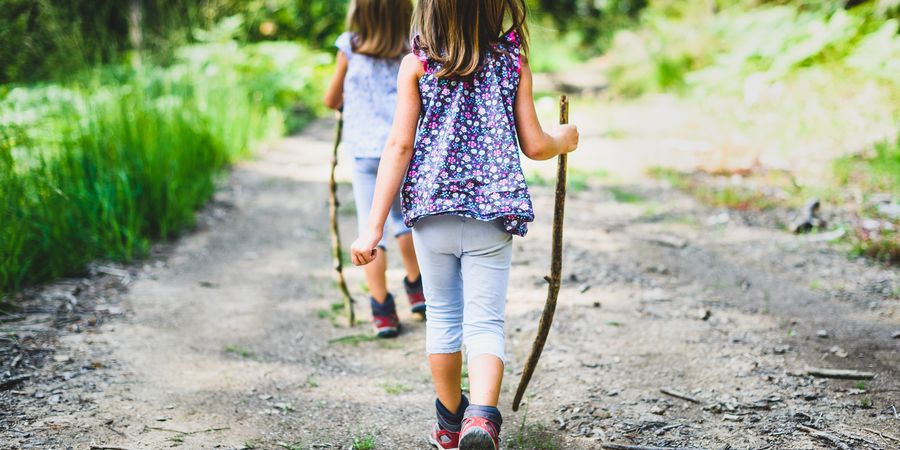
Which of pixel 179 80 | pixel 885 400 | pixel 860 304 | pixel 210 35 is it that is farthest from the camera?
pixel 210 35

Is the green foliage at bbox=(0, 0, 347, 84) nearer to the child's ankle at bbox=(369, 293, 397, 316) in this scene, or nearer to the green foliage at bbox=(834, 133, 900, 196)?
the child's ankle at bbox=(369, 293, 397, 316)

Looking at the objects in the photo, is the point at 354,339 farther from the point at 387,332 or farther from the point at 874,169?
the point at 874,169

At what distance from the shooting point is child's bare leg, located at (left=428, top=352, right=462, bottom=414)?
2.39m

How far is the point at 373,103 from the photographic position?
11.3ft

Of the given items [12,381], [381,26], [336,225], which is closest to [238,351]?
[336,225]

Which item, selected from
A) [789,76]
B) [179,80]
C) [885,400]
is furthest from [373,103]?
[789,76]

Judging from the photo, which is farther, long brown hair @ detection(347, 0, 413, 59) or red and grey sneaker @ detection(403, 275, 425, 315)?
red and grey sneaker @ detection(403, 275, 425, 315)

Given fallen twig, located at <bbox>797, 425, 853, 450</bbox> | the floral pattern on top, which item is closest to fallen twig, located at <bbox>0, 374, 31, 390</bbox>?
the floral pattern on top

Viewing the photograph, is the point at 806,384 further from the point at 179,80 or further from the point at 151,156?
the point at 179,80

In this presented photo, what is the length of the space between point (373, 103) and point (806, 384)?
7.70 feet

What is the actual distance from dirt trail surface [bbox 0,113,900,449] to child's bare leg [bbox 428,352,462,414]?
37 centimetres

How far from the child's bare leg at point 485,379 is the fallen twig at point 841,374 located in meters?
1.60

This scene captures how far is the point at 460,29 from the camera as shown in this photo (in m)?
2.17

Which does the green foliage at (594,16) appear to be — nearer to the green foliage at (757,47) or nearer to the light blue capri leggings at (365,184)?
the green foliage at (757,47)
